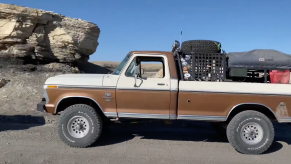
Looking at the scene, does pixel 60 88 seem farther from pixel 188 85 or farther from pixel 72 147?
pixel 188 85

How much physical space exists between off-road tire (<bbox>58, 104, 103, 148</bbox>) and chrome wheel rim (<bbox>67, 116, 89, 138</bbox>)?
60mm

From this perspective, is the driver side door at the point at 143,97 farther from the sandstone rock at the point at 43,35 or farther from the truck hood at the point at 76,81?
the sandstone rock at the point at 43,35

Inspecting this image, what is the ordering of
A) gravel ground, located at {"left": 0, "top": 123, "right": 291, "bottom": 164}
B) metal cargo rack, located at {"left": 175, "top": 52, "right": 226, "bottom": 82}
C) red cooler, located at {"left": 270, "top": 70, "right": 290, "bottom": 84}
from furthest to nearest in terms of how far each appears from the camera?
metal cargo rack, located at {"left": 175, "top": 52, "right": 226, "bottom": 82}
red cooler, located at {"left": 270, "top": 70, "right": 290, "bottom": 84}
gravel ground, located at {"left": 0, "top": 123, "right": 291, "bottom": 164}

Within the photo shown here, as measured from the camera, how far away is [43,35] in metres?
18.5

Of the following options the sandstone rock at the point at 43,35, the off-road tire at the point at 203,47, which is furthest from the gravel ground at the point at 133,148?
the sandstone rock at the point at 43,35

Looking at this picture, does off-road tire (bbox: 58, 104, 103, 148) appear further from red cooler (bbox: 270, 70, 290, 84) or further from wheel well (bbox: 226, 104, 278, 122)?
red cooler (bbox: 270, 70, 290, 84)

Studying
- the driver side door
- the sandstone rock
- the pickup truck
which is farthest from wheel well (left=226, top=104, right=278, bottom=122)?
the sandstone rock

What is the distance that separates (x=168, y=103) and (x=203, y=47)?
4.92ft

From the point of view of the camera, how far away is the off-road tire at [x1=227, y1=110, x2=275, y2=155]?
219 inches

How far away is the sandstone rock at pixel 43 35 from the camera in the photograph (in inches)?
670

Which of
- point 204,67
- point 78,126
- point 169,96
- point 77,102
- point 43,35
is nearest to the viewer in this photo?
point 169,96

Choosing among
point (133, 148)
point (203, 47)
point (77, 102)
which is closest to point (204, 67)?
point (203, 47)

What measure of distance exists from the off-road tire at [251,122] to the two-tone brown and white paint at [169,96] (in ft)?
0.79

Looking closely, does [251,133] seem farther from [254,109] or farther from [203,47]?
[203,47]
